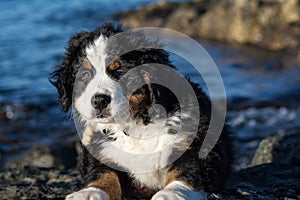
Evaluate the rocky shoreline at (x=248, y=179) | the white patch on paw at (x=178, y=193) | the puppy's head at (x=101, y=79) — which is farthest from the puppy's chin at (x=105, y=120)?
the rocky shoreline at (x=248, y=179)

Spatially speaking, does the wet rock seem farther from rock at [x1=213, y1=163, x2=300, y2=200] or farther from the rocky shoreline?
rock at [x1=213, y1=163, x2=300, y2=200]

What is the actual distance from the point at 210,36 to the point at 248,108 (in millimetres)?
10648

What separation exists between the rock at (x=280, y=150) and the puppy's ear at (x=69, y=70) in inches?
100

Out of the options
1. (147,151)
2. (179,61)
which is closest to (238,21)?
(179,61)

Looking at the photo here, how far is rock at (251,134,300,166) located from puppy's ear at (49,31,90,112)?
254 centimetres

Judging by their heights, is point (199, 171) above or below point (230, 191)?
above

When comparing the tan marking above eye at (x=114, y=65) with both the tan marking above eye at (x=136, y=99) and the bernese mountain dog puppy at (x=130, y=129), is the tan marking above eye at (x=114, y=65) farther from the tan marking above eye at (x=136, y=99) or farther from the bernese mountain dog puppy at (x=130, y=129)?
the tan marking above eye at (x=136, y=99)

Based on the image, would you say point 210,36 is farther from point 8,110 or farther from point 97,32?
point 97,32

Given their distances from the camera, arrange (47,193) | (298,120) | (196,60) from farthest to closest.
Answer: (196,60) → (298,120) → (47,193)

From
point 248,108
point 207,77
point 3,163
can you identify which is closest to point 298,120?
point 248,108

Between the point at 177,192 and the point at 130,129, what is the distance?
725 mm

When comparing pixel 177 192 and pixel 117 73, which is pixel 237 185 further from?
pixel 117 73

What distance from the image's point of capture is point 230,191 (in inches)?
188

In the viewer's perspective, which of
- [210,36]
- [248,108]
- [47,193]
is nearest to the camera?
[47,193]
